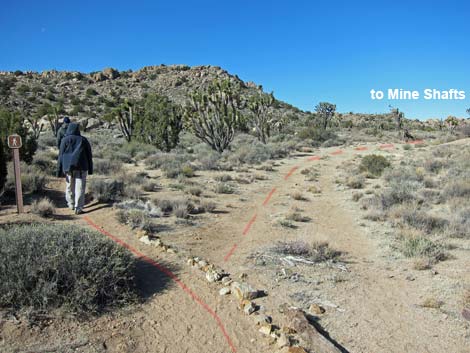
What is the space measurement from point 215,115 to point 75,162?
17.6 meters

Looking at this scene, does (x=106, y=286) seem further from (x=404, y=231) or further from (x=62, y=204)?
(x=404, y=231)

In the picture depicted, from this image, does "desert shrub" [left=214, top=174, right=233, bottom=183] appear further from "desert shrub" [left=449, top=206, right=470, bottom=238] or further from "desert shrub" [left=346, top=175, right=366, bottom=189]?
"desert shrub" [left=449, top=206, right=470, bottom=238]

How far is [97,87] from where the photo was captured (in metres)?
56.4

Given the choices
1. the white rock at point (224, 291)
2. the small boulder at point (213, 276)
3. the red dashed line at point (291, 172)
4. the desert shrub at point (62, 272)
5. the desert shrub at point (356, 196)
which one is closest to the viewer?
the desert shrub at point (62, 272)

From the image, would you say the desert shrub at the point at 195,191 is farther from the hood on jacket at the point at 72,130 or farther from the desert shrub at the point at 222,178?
the hood on jacket at the point at 72,130

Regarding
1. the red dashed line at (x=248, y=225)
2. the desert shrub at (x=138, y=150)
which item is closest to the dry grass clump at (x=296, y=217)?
the red dashed line at (x=248, y=225)

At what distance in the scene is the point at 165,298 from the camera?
478 centimetres

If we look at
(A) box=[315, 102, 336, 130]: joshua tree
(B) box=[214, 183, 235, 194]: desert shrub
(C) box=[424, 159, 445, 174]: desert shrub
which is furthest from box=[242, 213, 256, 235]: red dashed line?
(A) box=[315, 102, 336, 130]: joshua tree

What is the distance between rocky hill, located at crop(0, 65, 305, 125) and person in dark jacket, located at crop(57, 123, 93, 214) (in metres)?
32.8

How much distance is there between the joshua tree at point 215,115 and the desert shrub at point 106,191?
608 inches

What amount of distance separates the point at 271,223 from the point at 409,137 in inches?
1458

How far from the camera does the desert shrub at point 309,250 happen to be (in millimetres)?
6664

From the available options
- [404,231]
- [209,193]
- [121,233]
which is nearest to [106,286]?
[121,233]

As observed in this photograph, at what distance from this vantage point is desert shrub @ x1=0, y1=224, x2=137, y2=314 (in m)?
4.10
